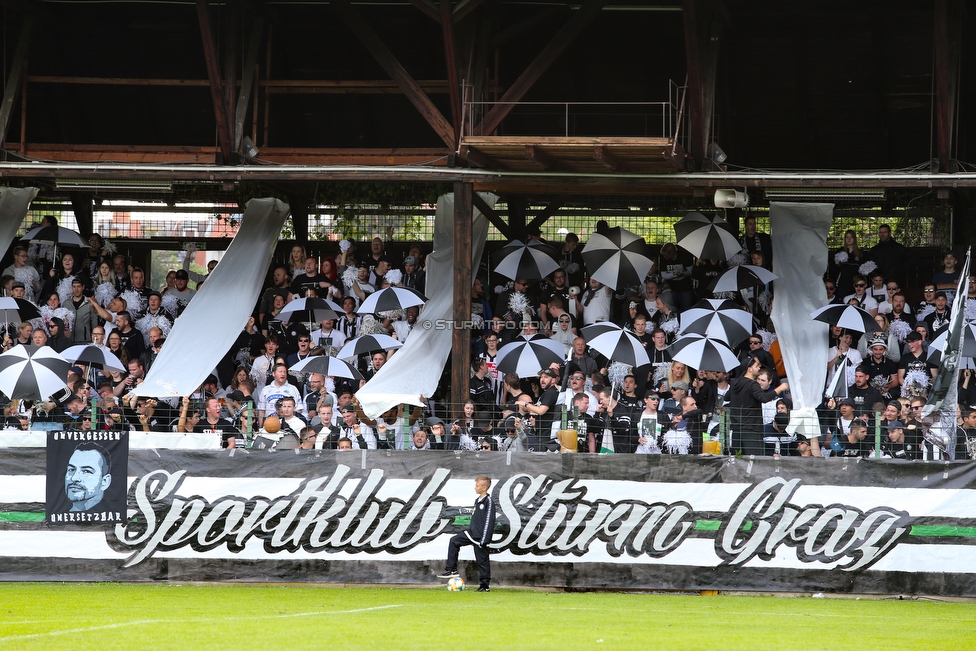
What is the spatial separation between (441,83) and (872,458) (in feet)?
27.9

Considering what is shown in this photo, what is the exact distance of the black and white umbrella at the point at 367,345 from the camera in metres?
18.2

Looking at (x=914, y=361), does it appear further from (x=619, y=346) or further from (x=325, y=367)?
(x=325, y=367)

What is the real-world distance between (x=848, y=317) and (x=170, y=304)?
10163 mm

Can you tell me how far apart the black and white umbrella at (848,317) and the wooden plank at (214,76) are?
8.95 m

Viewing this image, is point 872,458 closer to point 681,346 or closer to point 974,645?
point 681,346

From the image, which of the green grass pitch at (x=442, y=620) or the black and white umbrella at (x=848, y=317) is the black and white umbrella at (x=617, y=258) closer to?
the black and white umbrella at (x=848, y=317)

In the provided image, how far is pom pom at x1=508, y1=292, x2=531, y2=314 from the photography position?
63.5 feet

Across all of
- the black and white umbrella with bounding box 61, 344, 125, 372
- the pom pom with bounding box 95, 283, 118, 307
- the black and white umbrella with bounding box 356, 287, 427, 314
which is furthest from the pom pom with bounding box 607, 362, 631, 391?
the pom pom with bounding box 95, 283, 118, 307

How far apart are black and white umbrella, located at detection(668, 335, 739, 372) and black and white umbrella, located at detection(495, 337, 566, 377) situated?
170cm

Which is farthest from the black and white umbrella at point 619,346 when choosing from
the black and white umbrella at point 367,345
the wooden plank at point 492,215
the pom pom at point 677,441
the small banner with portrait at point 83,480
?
the small banner with portrait at point 83,480

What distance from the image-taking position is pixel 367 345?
717 inches

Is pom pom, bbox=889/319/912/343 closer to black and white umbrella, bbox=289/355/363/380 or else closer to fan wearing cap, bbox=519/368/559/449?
fan wearing cap, bbox=519/368/559/449

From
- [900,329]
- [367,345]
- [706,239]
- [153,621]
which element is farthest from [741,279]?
[153,621]

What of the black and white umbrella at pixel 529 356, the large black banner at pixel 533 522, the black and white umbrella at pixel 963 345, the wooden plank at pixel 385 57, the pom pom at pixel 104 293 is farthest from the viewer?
the pom pom at pixel 104 293
